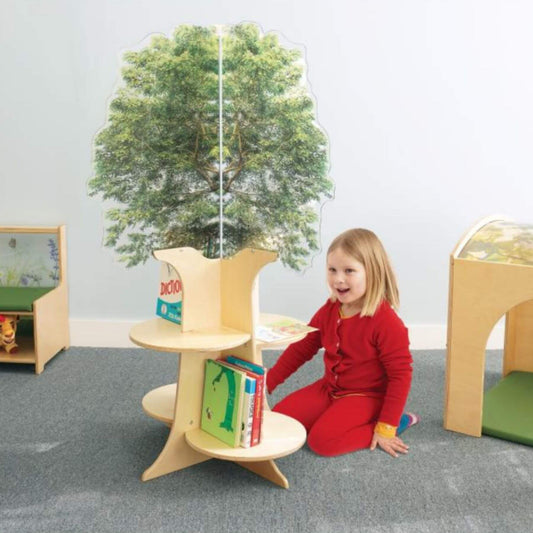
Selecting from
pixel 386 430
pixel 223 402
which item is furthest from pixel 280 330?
pixel 386 430

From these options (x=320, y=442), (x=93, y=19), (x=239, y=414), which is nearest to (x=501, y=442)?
(x=320, y=442)

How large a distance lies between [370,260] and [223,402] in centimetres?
67

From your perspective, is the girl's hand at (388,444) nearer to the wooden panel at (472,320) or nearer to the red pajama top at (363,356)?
the red pajama top at (363,356)

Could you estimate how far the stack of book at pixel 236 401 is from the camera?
7.16ft

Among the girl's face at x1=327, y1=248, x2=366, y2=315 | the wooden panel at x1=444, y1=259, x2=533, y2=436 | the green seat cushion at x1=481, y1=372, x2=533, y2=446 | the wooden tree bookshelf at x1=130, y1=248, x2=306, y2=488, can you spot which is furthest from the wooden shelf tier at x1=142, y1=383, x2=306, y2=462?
the green seat cushion at x1=481, y1=372, x2=533, y2=446

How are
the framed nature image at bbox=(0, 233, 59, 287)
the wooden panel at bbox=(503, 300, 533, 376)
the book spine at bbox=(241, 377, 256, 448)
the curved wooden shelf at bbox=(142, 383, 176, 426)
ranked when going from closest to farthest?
the book spine at bbox=(241, 377, 256, 448), the curved wooden shelf at bbox=(142, 383, 176, 426), the wooden panel at bbox=(503, 300, 533, 376), the framed nature image at bbox=(0, 233, 59, 287)

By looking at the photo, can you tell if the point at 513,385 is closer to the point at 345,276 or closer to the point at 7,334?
the point at 345,276

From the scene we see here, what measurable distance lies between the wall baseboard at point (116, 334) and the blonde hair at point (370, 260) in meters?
1.28

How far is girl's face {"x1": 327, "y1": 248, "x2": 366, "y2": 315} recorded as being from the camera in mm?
2498

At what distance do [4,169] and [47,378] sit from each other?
106 cm

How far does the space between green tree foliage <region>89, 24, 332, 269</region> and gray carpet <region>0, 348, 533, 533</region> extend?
100 cm

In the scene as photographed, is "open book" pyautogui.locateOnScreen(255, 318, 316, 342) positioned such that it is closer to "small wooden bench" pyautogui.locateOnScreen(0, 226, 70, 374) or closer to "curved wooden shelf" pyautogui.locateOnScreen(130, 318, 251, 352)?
"curved wooden shelf" pyautogui.locateOnScreen(130, 318, 251, 352)

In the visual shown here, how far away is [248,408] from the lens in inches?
85.8

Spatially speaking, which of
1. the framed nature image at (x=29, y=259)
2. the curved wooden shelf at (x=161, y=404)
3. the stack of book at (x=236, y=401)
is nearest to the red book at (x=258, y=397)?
the stack of book at (x=236, y=401)
